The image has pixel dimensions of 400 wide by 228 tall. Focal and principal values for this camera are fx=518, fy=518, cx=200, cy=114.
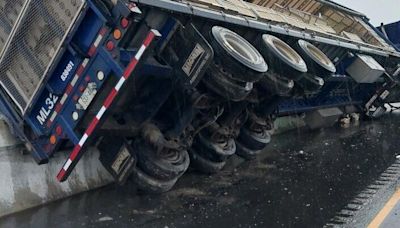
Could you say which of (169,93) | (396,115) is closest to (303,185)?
(169,93)

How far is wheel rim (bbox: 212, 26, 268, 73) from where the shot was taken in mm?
5500

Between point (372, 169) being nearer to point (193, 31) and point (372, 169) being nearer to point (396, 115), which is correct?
point (193, 31)

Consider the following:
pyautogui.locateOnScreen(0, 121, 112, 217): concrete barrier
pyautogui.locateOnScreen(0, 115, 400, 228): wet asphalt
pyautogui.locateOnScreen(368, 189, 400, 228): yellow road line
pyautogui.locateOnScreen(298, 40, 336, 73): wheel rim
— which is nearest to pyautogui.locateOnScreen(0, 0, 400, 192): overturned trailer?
pyautogui.locateOnScreen(0, 121, 112, 217): concrete barrier

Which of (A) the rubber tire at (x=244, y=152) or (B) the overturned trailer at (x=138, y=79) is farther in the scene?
(A) the rubber tire at (x=244, y=152)

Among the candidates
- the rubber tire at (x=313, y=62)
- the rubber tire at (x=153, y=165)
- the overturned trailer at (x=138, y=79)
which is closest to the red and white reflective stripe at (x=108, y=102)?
the overturned trailer at (x=138, y=79)

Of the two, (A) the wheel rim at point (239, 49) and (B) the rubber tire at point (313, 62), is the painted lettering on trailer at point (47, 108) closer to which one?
(A) the wheel rim at point (239, 49)

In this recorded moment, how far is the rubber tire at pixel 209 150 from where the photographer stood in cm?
664

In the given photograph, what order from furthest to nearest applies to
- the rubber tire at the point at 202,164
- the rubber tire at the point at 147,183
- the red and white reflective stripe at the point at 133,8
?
the rubber tire at the point at 202,164 → the rubber tire at the point at 147,183 → the red and white reflective stripe at the point at 133,8

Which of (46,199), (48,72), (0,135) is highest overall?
(48,72)

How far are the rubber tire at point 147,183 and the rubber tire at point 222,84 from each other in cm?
117

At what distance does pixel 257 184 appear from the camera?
6.72m

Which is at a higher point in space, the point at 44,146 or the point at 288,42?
the point at 288,42

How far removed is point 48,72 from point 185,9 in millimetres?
1531

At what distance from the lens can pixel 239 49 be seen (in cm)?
588
